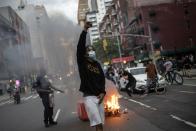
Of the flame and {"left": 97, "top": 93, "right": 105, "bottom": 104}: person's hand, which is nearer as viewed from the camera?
{"left": 97, "top": 93, "right": 105, "bottom": 104}: person's hand

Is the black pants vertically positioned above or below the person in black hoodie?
below

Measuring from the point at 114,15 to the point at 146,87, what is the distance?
3732 inches

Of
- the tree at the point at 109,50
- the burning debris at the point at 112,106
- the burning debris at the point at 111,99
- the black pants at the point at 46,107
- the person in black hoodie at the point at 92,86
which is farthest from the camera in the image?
the tree at the point at 109,50

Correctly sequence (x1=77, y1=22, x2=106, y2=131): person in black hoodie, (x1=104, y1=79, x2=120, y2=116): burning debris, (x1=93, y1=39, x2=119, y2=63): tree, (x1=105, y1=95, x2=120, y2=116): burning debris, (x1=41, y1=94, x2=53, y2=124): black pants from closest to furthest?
1. (x1=77, y1=22, x2=106, y2=131): person in black hoodie
2. (x1=104, y1=79, x2=120, y2=116): burning debris
3. (x1=105, y1=95, x2=120, y2=116): burning debris
4. (x1=41, y1=94, x2=53, y2=124): black pants
5. (x1=93, y1=39, x2=119, y2=63): tree

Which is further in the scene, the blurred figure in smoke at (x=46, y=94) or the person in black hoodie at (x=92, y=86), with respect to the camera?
the blurred figure in smoke at (x=46, y=94)

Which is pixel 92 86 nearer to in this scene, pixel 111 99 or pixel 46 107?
pixel 111 99

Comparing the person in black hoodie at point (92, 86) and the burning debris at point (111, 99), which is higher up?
the person in black hoodie at point (92, 86)

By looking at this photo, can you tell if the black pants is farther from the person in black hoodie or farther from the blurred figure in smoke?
the person in black hoodie

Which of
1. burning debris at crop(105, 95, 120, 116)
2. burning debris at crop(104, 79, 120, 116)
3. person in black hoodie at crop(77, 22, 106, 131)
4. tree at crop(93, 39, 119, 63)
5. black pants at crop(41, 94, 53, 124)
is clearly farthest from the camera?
tree at crop(93, 39, 119, 63)

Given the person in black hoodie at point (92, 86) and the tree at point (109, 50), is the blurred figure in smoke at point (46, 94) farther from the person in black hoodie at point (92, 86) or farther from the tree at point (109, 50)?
the tree at point (109, 50)

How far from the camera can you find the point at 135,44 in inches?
3526

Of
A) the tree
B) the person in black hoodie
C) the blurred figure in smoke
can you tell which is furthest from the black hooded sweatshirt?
the tree

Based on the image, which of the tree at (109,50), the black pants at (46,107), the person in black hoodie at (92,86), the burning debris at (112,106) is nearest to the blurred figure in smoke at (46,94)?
the black pants at (46,107)

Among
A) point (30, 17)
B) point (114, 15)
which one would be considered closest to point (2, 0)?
point (30, 17)
